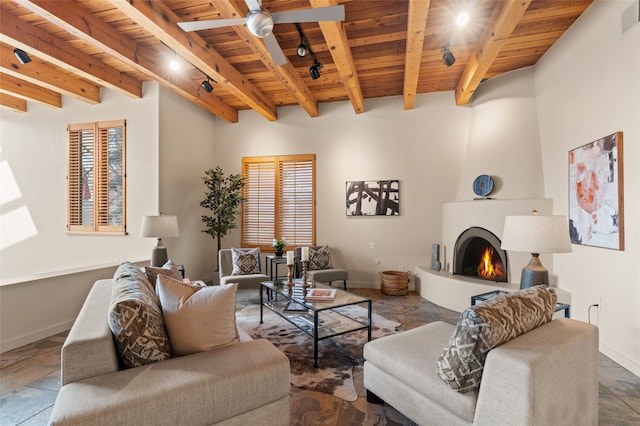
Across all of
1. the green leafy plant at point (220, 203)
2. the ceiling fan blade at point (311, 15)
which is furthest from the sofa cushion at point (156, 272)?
the green leafy plant at point (220, 203)

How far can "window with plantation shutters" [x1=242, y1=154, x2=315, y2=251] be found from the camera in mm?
5824

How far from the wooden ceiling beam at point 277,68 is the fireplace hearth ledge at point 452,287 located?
328 cm

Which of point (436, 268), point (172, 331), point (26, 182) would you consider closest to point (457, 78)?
point (436, 268)

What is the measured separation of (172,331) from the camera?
1733mm

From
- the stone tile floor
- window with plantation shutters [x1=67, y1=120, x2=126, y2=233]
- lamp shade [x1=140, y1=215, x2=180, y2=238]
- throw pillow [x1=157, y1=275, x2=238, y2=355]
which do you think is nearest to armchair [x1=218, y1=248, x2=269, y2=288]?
lamp shade [x1=140, y1=215, x2=180, y2=238]

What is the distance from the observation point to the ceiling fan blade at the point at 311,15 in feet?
7.21

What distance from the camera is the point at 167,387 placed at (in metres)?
1.41

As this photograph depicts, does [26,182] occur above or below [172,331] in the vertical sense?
above

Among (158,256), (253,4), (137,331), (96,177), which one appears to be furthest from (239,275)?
(253,4)

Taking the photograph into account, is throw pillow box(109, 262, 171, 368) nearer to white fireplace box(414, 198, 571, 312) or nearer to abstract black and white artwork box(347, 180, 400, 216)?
white fireplace box(414, 198, 571, 312)

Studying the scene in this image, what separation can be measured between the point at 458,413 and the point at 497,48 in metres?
3.42

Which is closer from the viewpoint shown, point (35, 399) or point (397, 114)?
point (35, 399)

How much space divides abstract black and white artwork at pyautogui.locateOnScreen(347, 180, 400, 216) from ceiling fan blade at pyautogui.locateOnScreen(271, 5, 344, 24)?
3.49m

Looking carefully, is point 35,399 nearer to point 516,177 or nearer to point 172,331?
point 172,331
